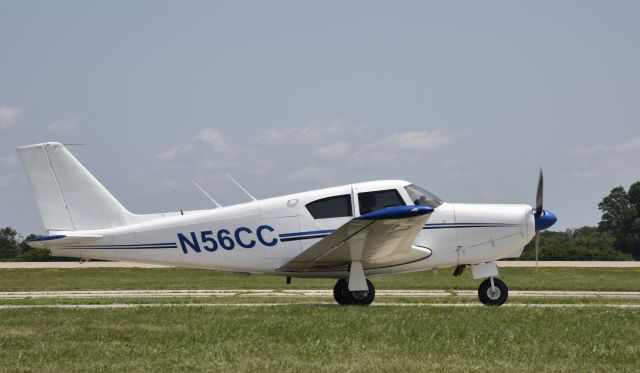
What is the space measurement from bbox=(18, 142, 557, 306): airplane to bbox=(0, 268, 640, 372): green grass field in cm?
122

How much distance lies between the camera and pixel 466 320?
12.0m

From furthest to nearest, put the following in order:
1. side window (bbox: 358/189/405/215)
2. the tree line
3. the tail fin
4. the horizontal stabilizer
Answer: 1. the tree line
2. the tail fin
3. the horizontal stabilizer
4. side window (bbox: 358/189/405/215)

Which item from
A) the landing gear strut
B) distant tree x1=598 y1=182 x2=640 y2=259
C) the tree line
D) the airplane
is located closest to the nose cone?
the airplane

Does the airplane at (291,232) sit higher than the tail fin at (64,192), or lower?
lower

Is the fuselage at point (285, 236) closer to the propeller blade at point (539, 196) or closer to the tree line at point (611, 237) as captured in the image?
the propeller blade at point (539, 196)

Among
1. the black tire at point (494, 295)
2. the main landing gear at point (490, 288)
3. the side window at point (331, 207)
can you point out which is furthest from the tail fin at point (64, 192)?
the black tire at point (494, 295)

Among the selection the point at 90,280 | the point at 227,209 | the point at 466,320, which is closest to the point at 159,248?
the point at 227,209

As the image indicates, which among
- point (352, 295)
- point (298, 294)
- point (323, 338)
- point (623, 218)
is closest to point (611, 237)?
point (623, 218)

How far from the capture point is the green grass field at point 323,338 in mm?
8555

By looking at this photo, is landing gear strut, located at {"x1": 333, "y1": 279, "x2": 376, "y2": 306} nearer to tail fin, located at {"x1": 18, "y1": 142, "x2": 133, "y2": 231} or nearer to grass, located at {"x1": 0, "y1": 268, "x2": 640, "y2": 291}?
tail fin, located at {"x1": 18, "y1": 142, "x2": 133, "y2": 231}

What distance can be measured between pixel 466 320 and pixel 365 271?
3772 mm

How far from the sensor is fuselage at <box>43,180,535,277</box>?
1530 cm

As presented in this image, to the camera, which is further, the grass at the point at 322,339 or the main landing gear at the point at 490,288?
the main landing gear at the point at 490,288

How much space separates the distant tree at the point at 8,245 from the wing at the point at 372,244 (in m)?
51.3
